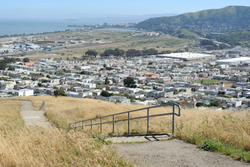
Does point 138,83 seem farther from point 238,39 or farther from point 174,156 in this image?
point 238,39

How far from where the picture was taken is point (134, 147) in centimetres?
356

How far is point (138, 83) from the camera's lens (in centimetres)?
3919

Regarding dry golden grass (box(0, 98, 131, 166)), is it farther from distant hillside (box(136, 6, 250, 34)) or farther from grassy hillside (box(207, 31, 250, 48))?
distant hillside (box(136, 6, 250, 34))

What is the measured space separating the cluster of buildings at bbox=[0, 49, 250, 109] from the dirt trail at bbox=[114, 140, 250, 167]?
18219 millimetres


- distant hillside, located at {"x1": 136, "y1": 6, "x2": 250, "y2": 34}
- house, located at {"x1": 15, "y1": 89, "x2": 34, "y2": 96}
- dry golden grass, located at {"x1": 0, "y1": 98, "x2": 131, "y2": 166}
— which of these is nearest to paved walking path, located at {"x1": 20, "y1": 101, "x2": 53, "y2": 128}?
dry golden grass, located at {"x1": 0, "y1": 98, "x2": 131, "y2": 166}

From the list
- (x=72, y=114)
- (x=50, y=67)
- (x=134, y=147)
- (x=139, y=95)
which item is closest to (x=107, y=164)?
(x=134, y=147)

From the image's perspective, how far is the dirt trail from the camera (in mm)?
2744

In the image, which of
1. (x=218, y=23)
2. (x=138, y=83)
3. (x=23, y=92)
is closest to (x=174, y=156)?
(x=23, y=92)

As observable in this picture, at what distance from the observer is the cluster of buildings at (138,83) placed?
27.6 m

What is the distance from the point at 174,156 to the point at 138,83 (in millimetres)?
36253

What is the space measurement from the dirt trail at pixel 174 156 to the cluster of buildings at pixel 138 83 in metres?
18.2

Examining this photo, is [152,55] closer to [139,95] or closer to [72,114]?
[139,95]

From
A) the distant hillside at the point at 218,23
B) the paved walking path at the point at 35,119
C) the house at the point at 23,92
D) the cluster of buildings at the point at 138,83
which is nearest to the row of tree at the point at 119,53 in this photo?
the cluster of buildings at the point at 138,83

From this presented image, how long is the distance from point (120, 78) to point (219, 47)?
2496 inches
